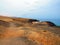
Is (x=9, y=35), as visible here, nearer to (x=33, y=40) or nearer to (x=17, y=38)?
(x=17, y=38)

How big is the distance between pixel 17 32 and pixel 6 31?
79 centimetres

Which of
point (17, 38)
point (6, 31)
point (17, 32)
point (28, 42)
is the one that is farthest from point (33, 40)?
point (6, 31)

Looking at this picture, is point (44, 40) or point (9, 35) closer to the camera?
point (44, 40)

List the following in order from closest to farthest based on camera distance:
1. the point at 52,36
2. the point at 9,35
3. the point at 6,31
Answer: the point at 52,36 < the point at 9,35 < the point at 6,31

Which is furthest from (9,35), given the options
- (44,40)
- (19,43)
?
(44,40)

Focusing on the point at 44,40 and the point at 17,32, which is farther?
the point at 17,32

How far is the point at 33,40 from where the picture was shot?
8500mm

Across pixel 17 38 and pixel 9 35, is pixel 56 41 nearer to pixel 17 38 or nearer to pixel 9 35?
pixel 17 38

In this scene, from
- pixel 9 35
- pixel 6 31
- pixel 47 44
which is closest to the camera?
Result: pixel 47 44

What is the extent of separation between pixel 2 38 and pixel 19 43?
53.0 inches

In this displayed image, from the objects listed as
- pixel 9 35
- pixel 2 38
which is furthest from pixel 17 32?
pixel 2 38

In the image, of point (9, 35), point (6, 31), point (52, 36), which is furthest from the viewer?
point (6, 31)

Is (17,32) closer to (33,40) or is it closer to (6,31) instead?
(6,31)

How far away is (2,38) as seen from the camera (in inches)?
357
